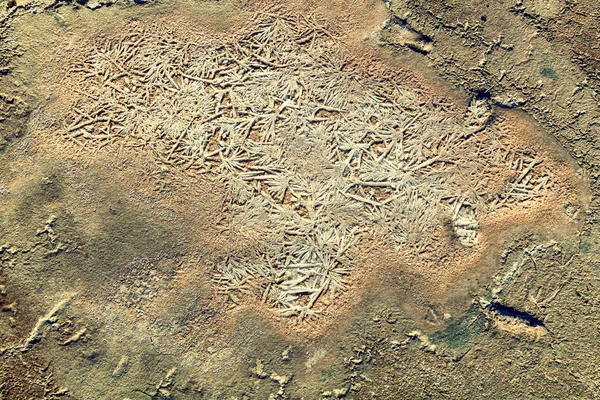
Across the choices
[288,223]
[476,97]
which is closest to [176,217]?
[288,223]

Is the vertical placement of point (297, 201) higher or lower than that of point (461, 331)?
higher

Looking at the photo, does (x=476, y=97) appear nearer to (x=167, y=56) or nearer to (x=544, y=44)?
(x=544, y=44)

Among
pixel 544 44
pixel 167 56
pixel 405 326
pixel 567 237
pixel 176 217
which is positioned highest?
pixel 544 44

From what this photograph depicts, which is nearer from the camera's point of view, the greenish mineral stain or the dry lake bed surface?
the dry lake bed surface

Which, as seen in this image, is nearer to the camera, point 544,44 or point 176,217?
point 176,217

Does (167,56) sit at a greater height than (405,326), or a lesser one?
greater

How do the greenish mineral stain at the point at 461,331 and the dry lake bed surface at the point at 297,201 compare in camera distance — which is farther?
the greenish mineral stain at the point at 461,331
